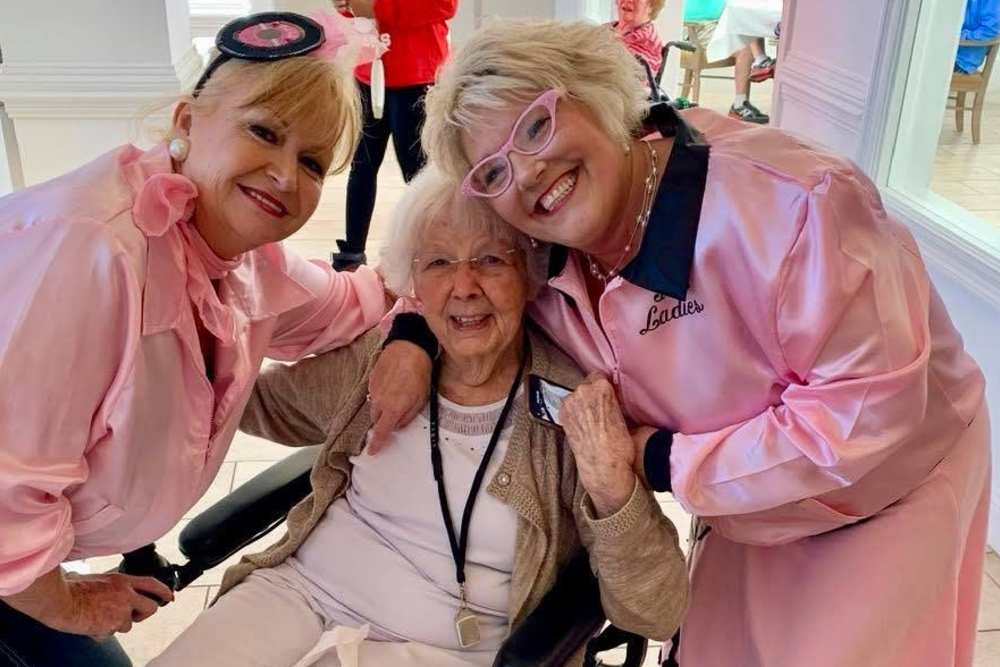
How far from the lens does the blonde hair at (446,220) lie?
1.54 m

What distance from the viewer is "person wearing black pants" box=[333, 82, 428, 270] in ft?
14.1

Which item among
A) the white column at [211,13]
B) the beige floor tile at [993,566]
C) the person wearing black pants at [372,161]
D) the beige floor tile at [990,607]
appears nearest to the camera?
the beige floor tile at [990,607]

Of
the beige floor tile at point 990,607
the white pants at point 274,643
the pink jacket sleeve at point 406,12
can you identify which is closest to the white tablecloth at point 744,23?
the pink jacket sleeve at point 406,12

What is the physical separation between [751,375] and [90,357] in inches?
33.2

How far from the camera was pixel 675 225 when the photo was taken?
4.17 ft

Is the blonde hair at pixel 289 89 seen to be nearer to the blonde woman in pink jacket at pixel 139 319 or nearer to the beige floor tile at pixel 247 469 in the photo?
the blonde woman in pink jacket at pixel 139 319

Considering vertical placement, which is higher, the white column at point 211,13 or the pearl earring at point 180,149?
the pearl earring at point 180,149

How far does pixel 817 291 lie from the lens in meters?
1.16

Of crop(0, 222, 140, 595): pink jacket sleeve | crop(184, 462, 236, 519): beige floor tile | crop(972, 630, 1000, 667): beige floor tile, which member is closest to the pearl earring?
crop(0, 222, 140, 595): pink jacket sleeve

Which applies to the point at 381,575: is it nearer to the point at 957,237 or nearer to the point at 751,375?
the point at 751,375

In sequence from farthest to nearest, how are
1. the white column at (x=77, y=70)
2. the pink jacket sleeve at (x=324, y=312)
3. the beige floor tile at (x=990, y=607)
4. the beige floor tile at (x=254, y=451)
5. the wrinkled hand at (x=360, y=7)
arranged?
the wrinkled hand at (x=360, y=7), the white column at (x=77, y=70), the beige floor tile at (x=254, y=451), the beige floor tile at (x=990, y=607), the pink jacket sleeve at (x=324, y=312)

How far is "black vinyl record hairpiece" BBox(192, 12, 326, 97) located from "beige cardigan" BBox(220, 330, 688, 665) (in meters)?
0.61

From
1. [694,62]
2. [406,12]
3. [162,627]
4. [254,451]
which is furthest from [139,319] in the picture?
[694,62]

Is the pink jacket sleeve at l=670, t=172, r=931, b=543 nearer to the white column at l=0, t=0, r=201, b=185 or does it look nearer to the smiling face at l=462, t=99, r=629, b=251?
the smiling face at l=462, t=99, r=629, b=251
